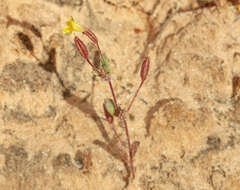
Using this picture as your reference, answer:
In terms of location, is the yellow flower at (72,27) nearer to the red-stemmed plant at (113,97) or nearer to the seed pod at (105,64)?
the red-stemmed plant at (113,97)

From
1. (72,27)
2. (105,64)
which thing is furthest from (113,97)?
(72,27)

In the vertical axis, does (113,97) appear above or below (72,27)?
below

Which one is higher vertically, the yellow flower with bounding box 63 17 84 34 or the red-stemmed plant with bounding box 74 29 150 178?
the yellow flower with bounding box 63 17 84 34

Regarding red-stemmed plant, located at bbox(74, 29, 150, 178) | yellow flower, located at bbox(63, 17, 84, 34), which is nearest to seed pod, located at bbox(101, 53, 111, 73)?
red-stemmed plant, located at bbox(74, 29, 150, 178)

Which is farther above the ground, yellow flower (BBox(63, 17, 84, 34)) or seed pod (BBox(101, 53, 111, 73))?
yellow flower (BBox(63, 17, 84, 34))

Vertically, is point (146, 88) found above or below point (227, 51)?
below

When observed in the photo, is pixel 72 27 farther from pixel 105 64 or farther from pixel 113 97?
pixel 113 97

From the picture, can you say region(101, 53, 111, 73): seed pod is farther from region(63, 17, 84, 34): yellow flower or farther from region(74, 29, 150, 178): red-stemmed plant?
region(63, 17, 84, 34): yellow flower

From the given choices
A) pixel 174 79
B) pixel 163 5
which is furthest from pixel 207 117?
pixel 163 5

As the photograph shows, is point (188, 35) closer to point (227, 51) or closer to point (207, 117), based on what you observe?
point (227, 51)

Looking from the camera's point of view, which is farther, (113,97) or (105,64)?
(113,97)

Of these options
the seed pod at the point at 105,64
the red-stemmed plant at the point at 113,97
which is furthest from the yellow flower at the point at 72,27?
the seed pod at the point at 105,64
